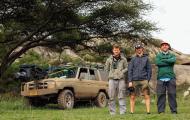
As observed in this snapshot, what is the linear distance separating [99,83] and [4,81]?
30.8ft

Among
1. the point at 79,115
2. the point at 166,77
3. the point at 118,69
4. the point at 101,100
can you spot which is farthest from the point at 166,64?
the point at 101,100

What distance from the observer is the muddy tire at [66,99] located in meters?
A: 19.0

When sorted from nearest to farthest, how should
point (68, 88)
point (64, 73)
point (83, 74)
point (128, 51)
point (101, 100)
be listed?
1. point (68, 88)
2. point (64, 73)
3. point (83, 74)
4. point (101, 100)
5. point (128, 51)

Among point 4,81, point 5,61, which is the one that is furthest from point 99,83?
point 4,81

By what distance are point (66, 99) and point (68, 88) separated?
0.50m

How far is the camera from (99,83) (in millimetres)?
21688

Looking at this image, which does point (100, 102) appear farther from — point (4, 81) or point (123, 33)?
point (4, 81)

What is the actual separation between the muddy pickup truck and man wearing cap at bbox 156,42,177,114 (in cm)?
625

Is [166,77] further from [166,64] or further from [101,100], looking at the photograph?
[101,100]

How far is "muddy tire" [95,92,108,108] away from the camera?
70.3 ft

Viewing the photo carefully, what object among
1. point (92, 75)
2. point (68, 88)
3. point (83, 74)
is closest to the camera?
point (68, 88)

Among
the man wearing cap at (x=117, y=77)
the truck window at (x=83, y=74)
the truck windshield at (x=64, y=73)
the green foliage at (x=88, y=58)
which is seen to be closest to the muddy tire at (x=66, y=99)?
the truck windshield at (x=64, y=73)

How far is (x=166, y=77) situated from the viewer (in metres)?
13.4

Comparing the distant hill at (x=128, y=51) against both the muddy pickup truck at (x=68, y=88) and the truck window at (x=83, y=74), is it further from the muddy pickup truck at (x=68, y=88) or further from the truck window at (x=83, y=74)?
the truck window at (x=83, y=74)
